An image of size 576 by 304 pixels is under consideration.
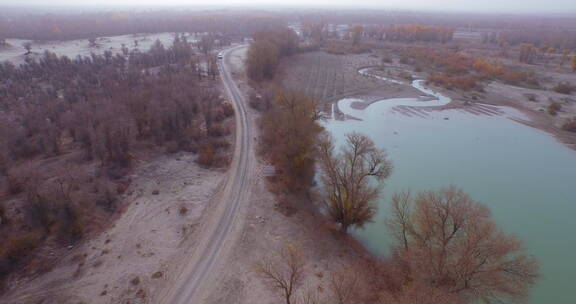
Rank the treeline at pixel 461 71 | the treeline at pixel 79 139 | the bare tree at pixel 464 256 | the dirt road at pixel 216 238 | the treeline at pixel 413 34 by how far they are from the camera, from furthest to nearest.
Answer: the treeline at pixel 413 34 → the treeline at pixel 461 71 → the treeline at pixel 79 139 → the dirt road at pixel 216 238 → the bare tree at pixel 464 256

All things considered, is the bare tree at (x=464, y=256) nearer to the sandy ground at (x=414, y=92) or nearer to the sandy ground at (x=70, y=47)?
the sandy ground at (x=414, y=92)

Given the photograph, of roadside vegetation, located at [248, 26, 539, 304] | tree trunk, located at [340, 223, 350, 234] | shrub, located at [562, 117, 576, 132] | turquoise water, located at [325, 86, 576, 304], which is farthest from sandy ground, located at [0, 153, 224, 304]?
shrub, located at [562, 117, 576, 132]

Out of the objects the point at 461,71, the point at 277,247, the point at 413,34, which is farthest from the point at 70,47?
the point at 413,34

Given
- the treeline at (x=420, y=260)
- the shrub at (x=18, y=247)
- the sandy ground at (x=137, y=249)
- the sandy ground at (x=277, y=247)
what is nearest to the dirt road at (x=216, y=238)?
the sandy ground at (x=277, y=247)

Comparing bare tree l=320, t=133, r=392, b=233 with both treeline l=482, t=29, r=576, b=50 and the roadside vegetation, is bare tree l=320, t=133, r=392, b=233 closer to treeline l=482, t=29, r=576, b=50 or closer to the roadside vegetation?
the roadside vegetation

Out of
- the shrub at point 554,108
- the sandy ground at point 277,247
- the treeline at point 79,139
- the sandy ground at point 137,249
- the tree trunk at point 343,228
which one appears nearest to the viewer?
the sandy ground at point 137,249

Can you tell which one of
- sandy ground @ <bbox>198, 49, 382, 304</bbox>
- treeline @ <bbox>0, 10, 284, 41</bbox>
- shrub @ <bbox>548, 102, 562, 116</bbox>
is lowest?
sandy ground @ <bbox>198, 49, 382, 304</bbox>
